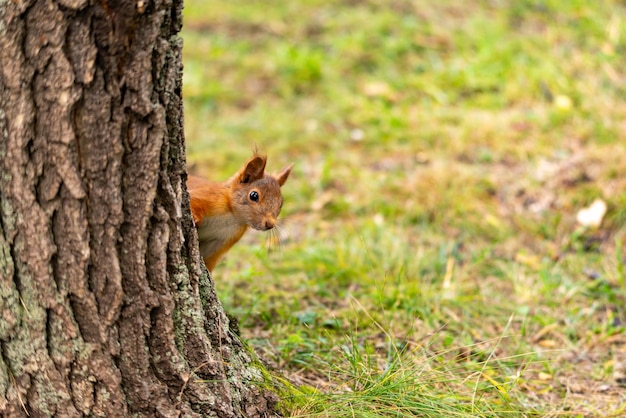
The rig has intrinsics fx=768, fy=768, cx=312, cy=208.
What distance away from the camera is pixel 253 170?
2.91 m

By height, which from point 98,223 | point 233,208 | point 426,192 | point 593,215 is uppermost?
point 98,223

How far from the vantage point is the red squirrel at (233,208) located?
2949 millimetres

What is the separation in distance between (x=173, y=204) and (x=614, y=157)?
326 centimetres

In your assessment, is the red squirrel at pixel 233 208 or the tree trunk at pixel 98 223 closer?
the tree trunk at pixel 98 223

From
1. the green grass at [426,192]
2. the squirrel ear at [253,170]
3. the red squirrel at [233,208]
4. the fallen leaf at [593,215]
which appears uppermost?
the squirrel ear at [253,170]

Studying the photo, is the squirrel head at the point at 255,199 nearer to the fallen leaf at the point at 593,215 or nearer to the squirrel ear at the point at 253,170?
the squirrel ear at the point at 253,170

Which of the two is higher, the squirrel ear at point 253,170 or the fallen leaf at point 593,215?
the squirrel ear at point 253,170

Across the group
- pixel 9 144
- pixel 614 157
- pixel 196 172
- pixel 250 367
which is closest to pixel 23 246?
pixel 9 144

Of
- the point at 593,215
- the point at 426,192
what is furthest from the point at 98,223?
the point at 593,215

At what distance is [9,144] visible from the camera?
1694 mm

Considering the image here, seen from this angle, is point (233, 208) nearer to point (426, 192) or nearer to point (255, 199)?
point (255, 199)

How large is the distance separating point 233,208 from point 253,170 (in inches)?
7.1

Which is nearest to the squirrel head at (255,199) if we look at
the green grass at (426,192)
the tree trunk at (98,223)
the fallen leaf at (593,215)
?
the green grass at (426,192)

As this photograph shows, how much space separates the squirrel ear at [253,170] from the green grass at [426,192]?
0.44 meters
